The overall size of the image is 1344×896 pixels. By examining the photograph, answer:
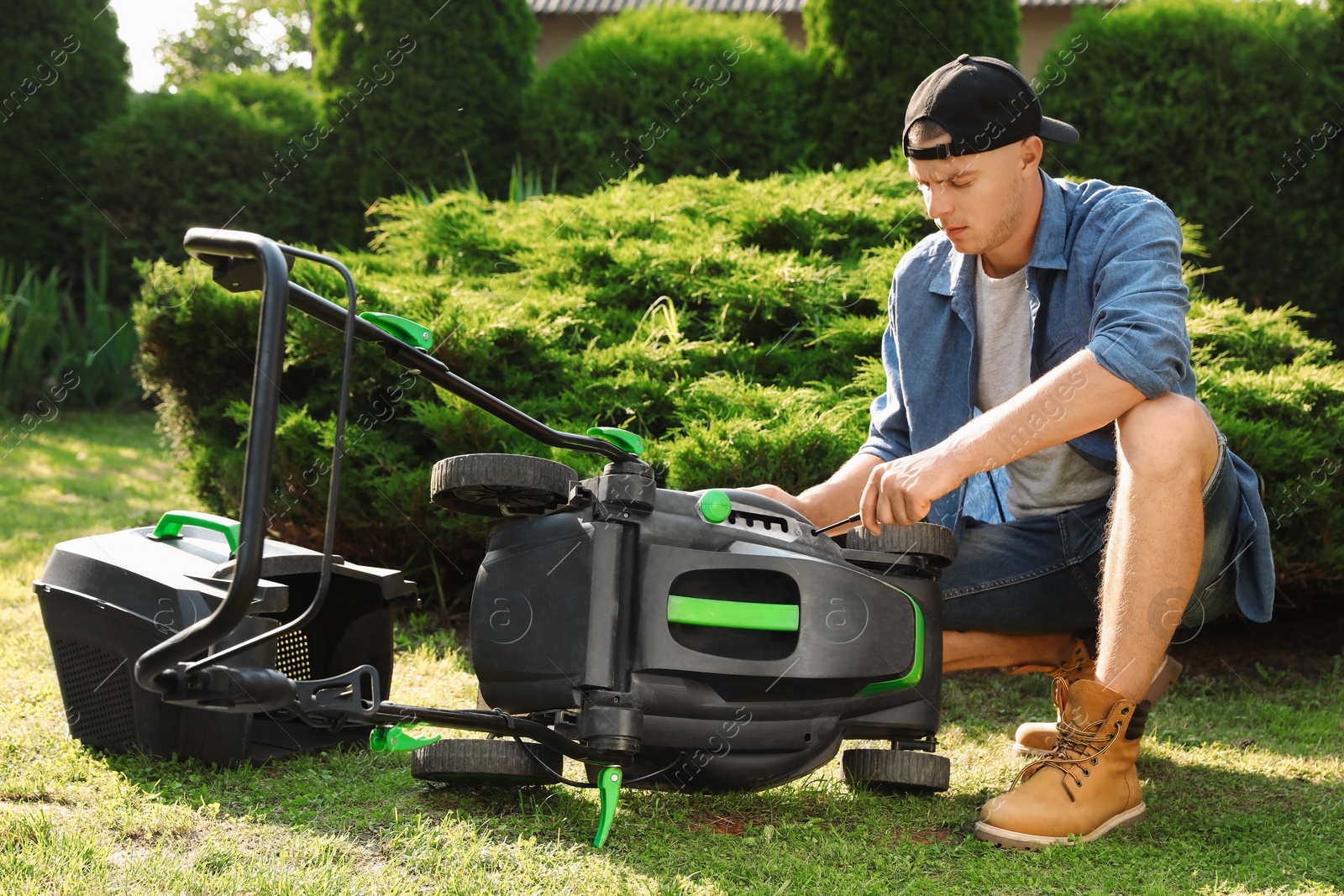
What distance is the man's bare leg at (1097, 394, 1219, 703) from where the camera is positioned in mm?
1806

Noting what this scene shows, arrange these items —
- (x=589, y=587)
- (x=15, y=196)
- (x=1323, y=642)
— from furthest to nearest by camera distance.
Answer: (x=15, y=196), (x=1323, y=642), (x=589, y=587)

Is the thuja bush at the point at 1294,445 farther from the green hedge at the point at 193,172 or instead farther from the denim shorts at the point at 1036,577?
the green hedge at the point at 193,172

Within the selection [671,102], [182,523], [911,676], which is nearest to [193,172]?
[671,102]

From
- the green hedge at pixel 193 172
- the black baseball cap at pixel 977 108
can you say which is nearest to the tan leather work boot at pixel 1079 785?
the black baseball cap at pixel 977 108

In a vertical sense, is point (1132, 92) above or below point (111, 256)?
above

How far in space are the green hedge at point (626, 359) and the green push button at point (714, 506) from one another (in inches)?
43.1

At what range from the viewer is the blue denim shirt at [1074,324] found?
183cm

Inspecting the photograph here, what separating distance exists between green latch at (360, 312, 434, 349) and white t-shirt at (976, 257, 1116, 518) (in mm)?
1135

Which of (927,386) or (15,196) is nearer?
(927,386)

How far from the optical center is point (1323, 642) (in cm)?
319

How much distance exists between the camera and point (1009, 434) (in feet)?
5.80

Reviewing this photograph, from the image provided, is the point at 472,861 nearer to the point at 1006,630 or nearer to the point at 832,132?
the point at 1006,630

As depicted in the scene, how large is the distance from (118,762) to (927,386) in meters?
1.66

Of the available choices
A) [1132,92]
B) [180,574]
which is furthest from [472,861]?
[1132,92]
